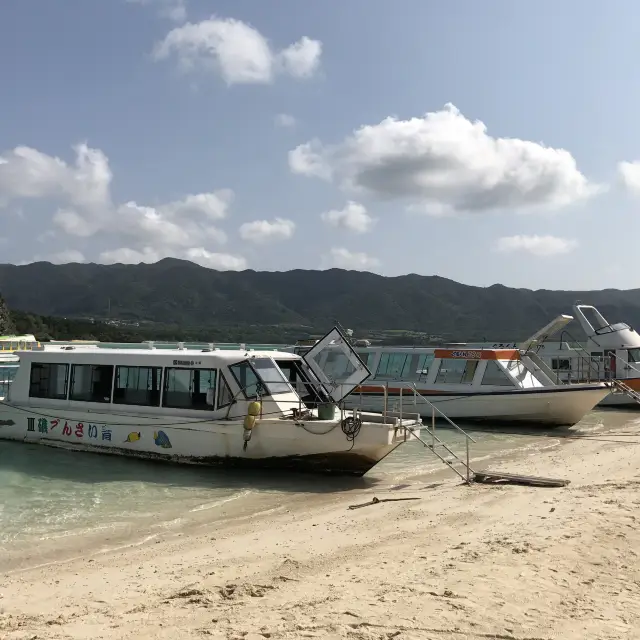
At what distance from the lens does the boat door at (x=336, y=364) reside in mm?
13133

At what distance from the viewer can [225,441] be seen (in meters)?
12.2

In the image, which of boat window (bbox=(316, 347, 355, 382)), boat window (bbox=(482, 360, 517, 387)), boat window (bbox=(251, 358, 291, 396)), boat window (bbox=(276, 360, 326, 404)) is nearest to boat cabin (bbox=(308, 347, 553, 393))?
boat window (bbox=(482, 360, 517, 387))

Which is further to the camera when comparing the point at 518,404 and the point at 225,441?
the point at 518,404

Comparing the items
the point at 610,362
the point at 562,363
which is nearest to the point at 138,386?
the point at 562,363

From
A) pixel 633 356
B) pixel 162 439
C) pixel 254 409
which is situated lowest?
pixel 162 439

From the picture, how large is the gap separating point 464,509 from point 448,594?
3612 millimetres

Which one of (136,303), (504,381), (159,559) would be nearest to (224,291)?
(136,303)

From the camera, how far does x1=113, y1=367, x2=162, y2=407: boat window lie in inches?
524

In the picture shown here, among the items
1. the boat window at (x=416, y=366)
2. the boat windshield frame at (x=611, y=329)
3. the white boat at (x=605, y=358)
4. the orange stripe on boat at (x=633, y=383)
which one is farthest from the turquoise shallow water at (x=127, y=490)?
the boat windshield frame at (x=611, y=329)

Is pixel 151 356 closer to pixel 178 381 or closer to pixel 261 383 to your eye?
pixel 178 381

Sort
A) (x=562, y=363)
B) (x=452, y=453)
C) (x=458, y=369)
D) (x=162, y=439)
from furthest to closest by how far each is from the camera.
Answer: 1. (x=562, y=363)
2. (x=458, y=369)
3. (x=162, y=439)
4. (x=452, y=453)

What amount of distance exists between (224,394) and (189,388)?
36.4 inches

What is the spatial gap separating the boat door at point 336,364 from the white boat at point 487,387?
534 centimetres

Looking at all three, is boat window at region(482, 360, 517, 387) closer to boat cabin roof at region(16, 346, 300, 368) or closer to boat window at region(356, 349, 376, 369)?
boat window at region(356, 349, 376, 369)
